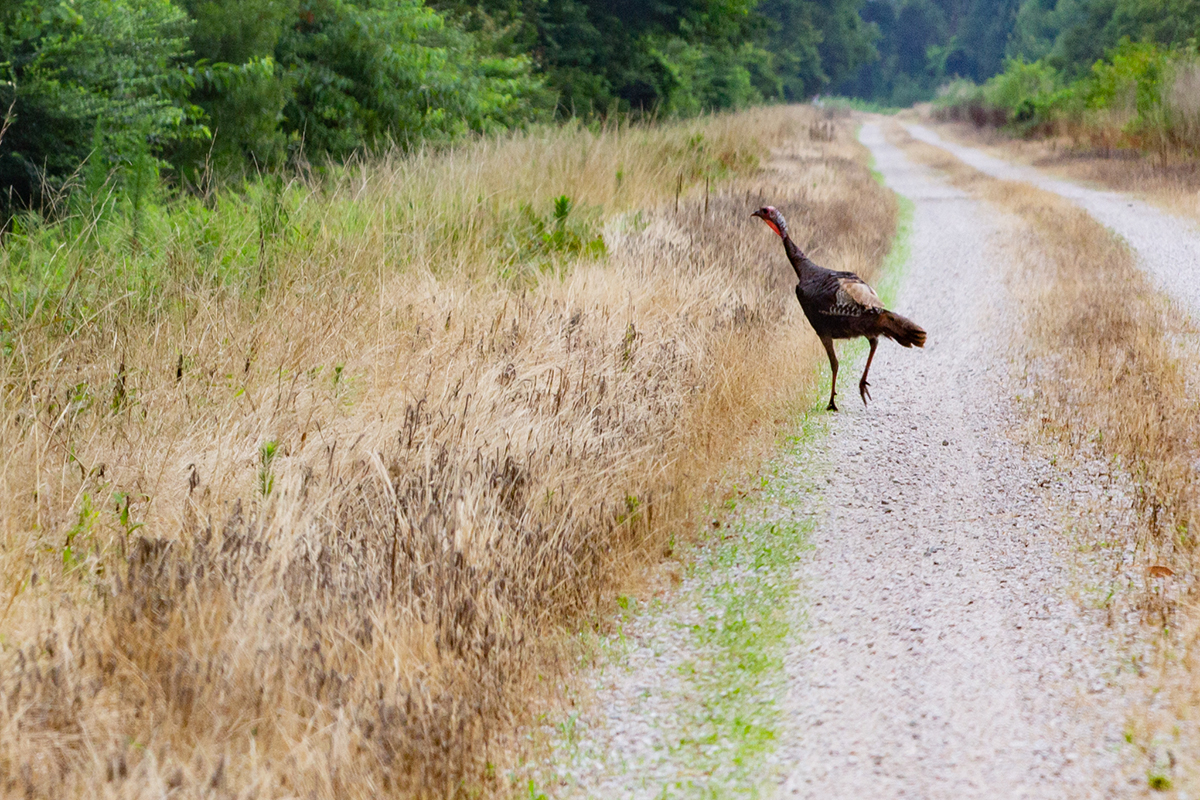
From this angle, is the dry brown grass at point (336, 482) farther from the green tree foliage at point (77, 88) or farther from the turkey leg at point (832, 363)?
the green tree foliage at point (77, 88)

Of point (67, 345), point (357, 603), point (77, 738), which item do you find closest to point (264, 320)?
point (67, 345)

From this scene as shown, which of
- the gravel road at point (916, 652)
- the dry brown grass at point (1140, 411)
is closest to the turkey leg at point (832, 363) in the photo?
the gravel road at point (916, 652)

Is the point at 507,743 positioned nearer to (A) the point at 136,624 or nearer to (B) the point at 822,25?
(A) the point at 136,624

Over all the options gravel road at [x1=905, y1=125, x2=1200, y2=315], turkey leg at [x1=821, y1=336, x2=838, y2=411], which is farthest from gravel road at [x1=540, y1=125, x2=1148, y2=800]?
gravel road at [x1=905, y1=125, x2=1200, y2=315]

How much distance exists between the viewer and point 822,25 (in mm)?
56094

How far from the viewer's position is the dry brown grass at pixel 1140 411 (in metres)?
2.62

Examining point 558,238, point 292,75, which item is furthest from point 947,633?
point 292,75

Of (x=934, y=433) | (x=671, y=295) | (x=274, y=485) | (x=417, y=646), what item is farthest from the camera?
(x=671, y=295)

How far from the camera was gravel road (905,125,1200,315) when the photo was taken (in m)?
8.38

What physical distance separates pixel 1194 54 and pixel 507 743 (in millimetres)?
23944

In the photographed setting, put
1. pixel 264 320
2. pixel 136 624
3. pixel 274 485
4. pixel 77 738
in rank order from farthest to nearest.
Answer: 1. pixel 264 320
2. pixel 274 485
3. pixel 136 624
4. pixel 77 738

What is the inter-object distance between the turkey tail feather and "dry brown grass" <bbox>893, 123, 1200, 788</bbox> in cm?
81

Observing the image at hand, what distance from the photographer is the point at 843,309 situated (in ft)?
17.1

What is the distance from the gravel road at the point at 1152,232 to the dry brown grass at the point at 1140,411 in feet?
0.80
